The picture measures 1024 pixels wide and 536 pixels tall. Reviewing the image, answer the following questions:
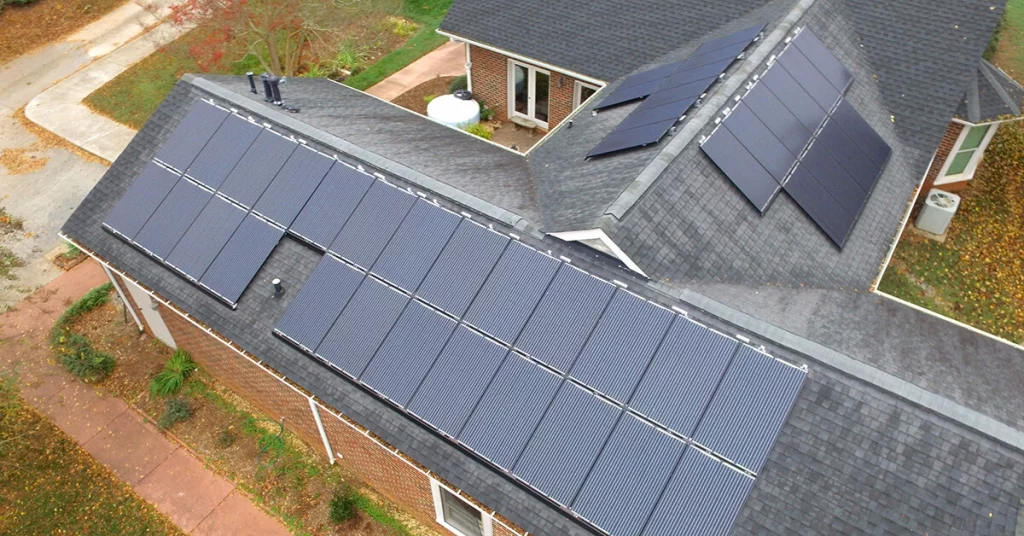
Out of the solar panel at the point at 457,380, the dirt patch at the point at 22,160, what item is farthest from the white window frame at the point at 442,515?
the dirt patch at the point at 22,160

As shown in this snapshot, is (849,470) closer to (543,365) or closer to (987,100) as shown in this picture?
(543,365)

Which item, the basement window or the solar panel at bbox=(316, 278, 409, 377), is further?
the basement window

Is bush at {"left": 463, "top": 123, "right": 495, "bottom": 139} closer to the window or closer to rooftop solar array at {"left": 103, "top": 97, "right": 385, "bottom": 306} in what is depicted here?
rooftop solar array at {"left": 103, "top": 97, "right": 385, "bottom": 306}

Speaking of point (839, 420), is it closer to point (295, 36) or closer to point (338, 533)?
point (338, 533)

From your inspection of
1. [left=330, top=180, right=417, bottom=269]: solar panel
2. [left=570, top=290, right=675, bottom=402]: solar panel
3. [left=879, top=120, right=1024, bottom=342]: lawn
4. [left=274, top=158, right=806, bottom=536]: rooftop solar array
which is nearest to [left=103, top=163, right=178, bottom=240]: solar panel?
[left=274, top=158, right=806, bottom=536]: rooftop solar array

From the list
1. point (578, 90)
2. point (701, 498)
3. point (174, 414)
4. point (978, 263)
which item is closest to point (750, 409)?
point (701, 498)

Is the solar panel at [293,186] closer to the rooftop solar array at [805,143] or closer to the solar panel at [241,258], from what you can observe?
the solar panel at [241,258]

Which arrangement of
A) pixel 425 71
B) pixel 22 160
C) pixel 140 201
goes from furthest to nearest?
pixel 425 71 < pixel 22 160 < pixel 140 201

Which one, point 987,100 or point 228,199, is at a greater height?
point 987,100
